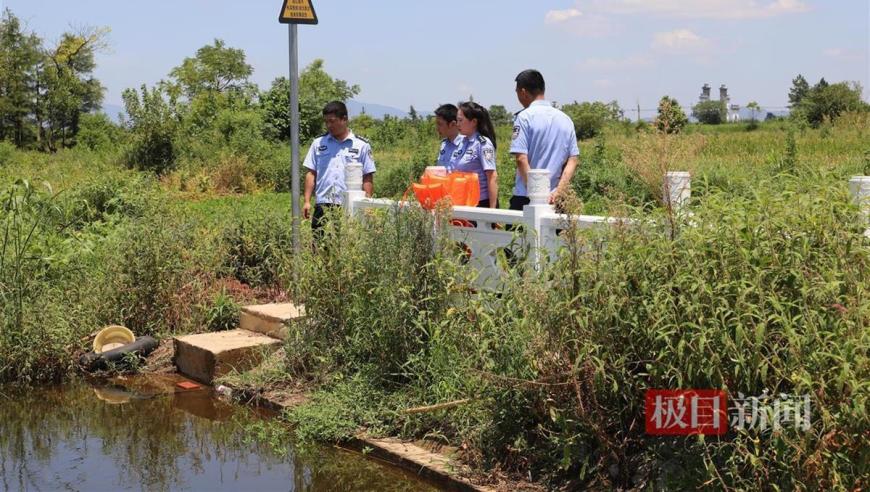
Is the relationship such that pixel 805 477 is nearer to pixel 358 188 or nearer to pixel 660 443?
pixel 660 443

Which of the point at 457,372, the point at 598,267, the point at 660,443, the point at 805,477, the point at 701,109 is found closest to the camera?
the point at 805,477

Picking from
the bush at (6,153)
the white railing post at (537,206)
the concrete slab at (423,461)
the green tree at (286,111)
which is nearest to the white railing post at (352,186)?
the white railing post at (537,206)

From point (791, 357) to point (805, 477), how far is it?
0.43 m

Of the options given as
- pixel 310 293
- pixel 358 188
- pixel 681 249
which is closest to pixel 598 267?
pixel 681 249

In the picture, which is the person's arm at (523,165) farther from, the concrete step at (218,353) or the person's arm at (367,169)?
the concrete step at (218,353)

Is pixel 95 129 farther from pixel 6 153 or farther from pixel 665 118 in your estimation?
pixel 665 118

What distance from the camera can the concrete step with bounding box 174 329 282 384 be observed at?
22.1 feet

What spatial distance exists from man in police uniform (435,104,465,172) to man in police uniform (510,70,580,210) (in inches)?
27.3

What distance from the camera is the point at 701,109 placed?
49.5 metres

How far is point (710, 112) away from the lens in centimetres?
4744

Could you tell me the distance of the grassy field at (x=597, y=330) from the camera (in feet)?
11.4

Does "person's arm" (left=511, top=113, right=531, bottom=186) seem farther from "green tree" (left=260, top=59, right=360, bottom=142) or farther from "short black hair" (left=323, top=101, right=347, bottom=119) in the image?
"green tree" (left=260, top=59, right=360, bottom=142)

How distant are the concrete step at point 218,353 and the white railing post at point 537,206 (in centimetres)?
232

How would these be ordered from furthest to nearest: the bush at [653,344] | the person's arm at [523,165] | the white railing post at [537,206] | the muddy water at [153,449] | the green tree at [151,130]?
the green tree at [151,130], the person's arm at [523,165], the white railing post at [537,206], the muddy water at [153,449], the bush at [653,344]
